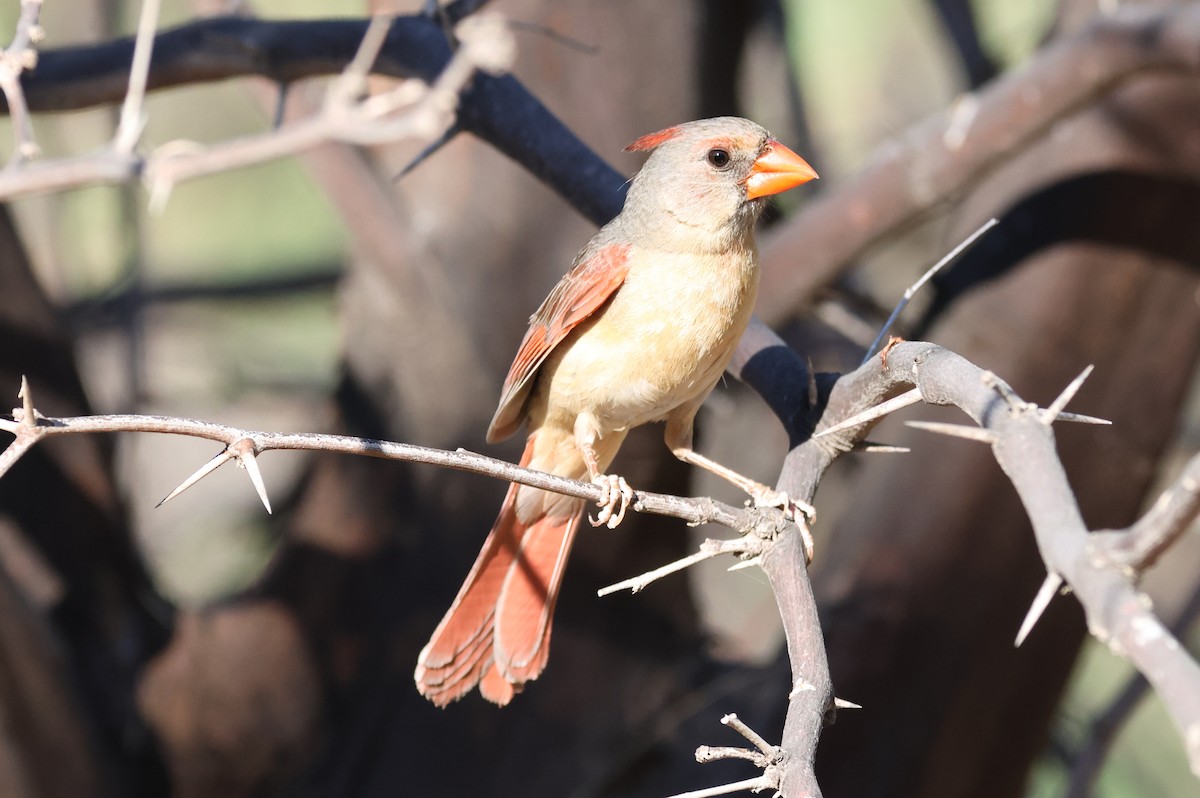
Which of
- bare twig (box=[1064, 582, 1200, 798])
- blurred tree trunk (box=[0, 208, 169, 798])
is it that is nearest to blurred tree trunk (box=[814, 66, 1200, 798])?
bare twig (box=[1064, 582, 1200, 798])

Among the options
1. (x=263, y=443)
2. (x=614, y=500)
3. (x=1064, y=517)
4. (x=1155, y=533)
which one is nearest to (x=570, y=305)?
(x=614, y=500)

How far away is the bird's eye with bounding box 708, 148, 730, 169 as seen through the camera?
254cm

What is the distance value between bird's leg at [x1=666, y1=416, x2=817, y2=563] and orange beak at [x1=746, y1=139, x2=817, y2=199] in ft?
1.64

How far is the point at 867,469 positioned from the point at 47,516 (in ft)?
8.57

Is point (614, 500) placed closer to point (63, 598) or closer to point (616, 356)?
point (616, 356)

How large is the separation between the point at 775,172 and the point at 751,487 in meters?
0.65

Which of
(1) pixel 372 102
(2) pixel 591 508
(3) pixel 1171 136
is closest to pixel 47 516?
(2) pixel 591 508

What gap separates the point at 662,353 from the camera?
7.54ft

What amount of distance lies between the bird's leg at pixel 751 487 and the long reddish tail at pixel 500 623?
30 cm

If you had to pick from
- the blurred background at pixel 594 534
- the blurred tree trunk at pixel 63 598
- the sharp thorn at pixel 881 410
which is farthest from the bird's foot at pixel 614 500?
the blurred tree trunk at pixel 63 598

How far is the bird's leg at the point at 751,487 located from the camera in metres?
1.86

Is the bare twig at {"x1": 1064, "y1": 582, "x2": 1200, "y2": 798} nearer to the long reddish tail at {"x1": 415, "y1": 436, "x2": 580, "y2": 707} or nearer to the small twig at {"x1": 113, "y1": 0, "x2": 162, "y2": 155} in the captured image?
the long reddish tail at {"x1": 415, "y1": 436, "x2": 580, "y2": 707}

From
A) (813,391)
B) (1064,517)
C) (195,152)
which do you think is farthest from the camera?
(813,391)

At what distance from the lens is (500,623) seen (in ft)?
7.70
